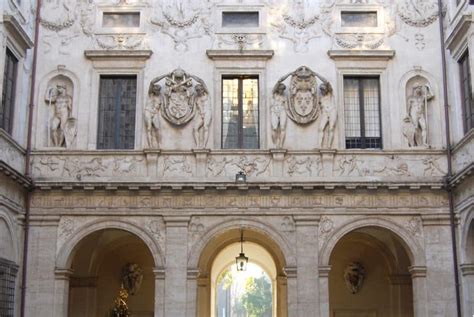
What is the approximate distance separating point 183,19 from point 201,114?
10.2 ft

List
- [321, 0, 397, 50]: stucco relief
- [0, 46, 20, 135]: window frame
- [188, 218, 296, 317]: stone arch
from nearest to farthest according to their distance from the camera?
[0, 46, 20, 135]: window frame < [188, 218, 296, 317]: stone arch < [321, 0, 397, 50]: stucco relief

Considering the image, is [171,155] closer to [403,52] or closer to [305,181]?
[305,181]

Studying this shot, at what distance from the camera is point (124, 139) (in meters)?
22.0

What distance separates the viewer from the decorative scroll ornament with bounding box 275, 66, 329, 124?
2167 cm

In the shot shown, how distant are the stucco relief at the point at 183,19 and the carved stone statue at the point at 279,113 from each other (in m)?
2.77

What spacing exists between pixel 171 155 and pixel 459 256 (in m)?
8.52

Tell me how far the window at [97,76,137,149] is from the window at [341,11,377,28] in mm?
6624

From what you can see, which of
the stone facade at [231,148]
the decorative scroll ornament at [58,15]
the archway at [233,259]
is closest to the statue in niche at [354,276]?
the stone facade at [231,148]

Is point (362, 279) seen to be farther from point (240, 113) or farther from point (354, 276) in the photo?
point (240, 113)

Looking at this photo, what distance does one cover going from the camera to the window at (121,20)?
2262cm

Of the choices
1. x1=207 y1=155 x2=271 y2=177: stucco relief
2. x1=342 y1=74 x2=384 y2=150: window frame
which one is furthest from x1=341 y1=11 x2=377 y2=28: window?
x1=207 y1=155 x2=271 y2=177: stucco relief

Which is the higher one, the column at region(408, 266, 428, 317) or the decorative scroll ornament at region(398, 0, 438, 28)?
the decorative scroll ornament at region(398, 0, 438, 28)

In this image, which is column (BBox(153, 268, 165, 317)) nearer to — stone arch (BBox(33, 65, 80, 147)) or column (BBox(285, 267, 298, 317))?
column (BBox(285, 267, 298, 317))

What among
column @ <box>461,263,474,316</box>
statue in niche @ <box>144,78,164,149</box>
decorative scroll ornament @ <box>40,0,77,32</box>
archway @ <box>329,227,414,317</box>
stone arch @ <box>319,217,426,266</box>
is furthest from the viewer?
archway @ <box>329,227,414,317</box>
